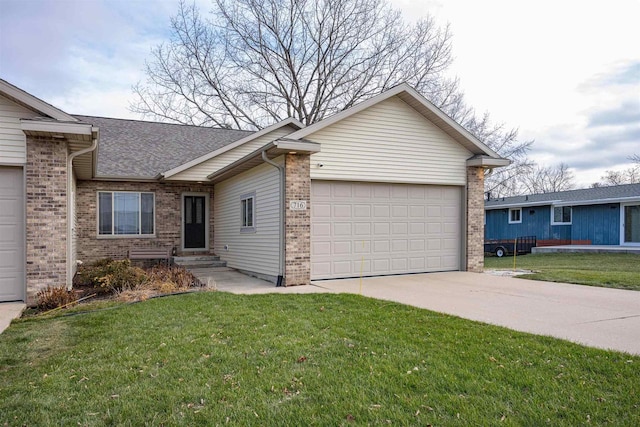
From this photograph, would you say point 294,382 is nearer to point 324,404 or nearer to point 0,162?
point 324,404

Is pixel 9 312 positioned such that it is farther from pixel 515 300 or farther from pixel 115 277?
pixel 515 300

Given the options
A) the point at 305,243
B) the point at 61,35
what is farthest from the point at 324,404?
the point at 61,35

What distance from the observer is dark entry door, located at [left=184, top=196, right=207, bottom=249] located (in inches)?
596

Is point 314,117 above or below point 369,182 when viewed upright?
above

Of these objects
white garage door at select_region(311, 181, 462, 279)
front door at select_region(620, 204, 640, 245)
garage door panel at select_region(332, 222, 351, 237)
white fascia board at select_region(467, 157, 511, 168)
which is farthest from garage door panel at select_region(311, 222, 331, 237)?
front door at select_region(620, 204, 640, 245)

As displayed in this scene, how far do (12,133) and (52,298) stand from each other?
10.3 feet

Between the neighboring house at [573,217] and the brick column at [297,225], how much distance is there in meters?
18.2

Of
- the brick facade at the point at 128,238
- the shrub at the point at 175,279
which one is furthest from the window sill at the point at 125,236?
the shrub at the point at 175,279

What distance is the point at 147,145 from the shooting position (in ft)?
52.9

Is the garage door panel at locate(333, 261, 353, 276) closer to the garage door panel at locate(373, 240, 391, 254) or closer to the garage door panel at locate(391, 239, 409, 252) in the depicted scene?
the garage door panel at locate(373, 240, 391, 254)

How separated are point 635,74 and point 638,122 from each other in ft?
47.2

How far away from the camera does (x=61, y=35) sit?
13625 millimetres

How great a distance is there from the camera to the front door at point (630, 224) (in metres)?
21.3

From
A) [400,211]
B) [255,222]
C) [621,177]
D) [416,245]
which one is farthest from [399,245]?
[621,177]
